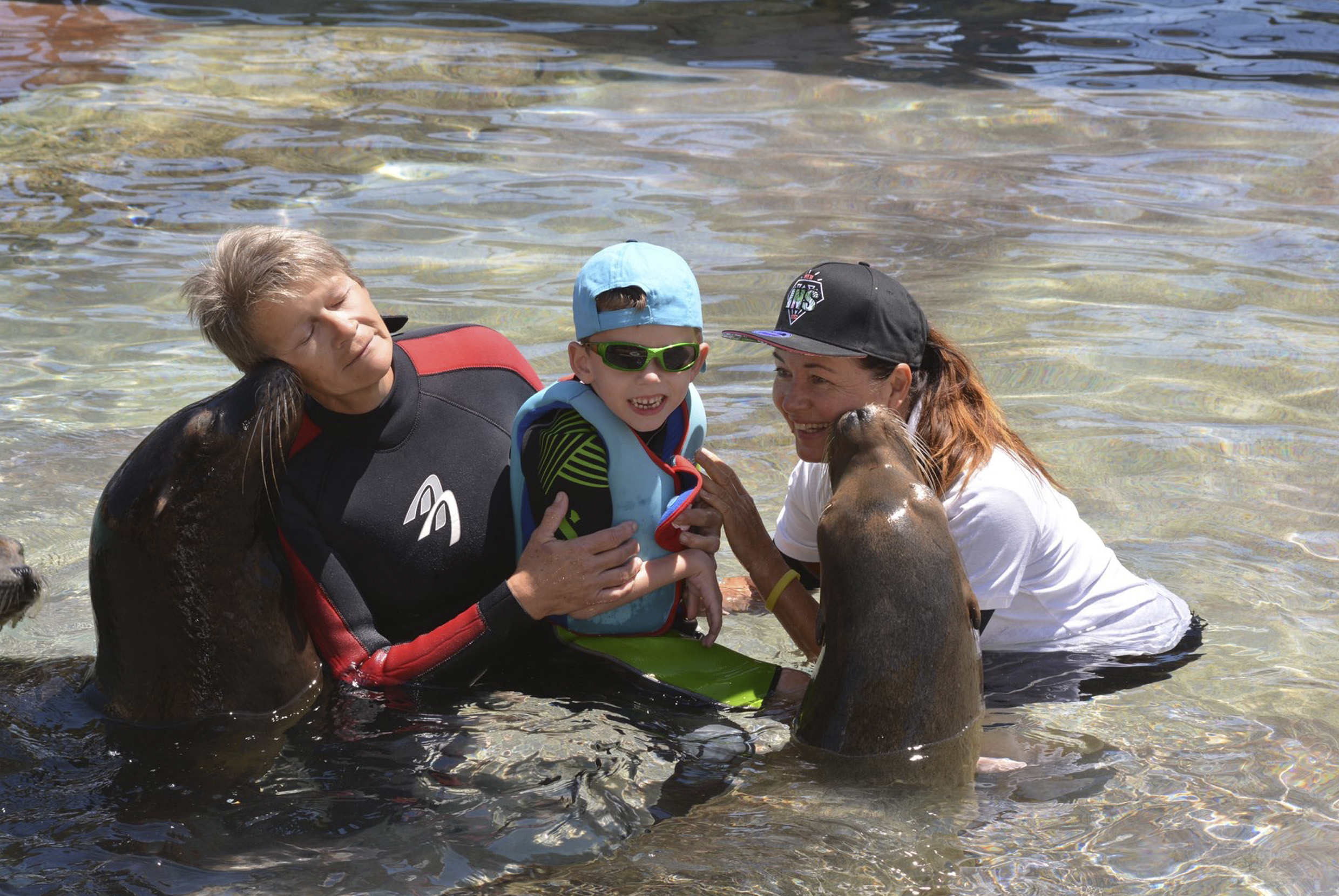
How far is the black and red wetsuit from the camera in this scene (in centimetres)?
359

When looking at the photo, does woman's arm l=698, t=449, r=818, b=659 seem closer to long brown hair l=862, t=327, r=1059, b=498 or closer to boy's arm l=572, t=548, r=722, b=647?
boy's arm l=572, t=548, r=722, b=647

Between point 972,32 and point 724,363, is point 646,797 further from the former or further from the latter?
point 972,32

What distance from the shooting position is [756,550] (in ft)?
12.3

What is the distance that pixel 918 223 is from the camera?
29.3 feet

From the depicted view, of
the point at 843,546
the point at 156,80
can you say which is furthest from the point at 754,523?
the point at 156,80

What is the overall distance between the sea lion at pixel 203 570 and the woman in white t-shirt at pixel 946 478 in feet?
3.89

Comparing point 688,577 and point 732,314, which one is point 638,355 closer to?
point 688,577

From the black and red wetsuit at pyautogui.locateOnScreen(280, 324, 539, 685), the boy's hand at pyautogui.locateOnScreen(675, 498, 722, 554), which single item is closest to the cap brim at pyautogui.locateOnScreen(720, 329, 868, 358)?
the boy's hand at pyautogui.locateOnScreen(675, 498, 722, 554)

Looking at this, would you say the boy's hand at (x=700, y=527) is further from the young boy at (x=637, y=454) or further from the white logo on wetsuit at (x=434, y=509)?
the white logo on wetsuit at (x=434, y=509)

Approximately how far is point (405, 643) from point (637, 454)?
811mm

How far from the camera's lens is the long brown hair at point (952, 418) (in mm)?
3562

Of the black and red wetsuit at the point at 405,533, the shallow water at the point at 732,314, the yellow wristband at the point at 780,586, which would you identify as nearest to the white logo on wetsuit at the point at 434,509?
the black and red wetsuit at the point at 405,533

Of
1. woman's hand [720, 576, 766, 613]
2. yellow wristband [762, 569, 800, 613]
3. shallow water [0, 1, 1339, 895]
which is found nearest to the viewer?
shallow water [0, 1, 1339, 895]

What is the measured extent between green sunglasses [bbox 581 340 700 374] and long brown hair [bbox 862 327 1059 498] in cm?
50
